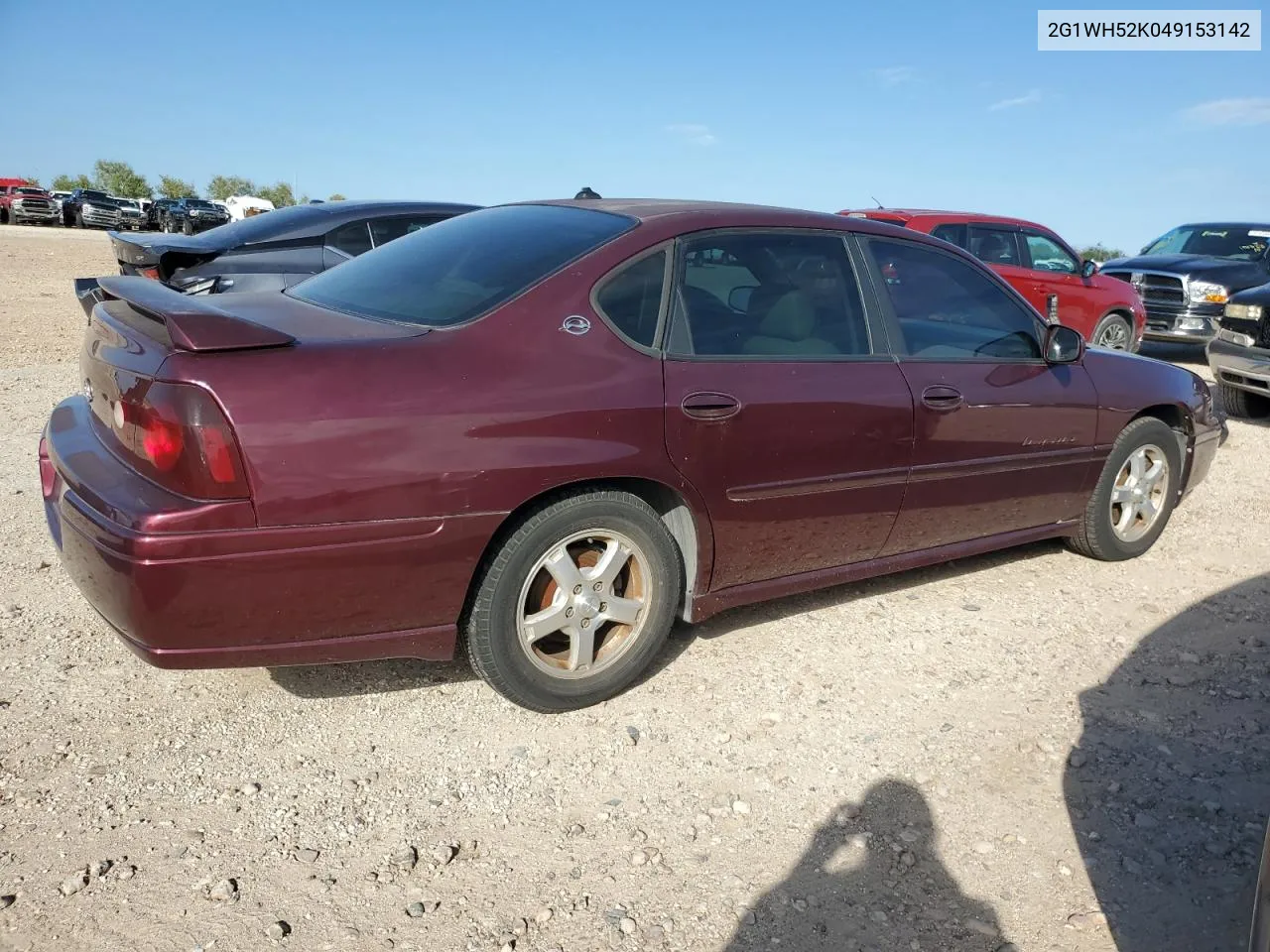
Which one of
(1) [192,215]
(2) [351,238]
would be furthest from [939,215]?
(1) [192,215]

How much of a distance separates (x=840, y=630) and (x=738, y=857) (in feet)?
5.07

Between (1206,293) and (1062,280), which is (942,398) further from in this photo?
(1206,293)

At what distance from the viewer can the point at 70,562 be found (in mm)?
2912

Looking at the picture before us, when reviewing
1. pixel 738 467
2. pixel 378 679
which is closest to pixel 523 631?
pixel 378 679

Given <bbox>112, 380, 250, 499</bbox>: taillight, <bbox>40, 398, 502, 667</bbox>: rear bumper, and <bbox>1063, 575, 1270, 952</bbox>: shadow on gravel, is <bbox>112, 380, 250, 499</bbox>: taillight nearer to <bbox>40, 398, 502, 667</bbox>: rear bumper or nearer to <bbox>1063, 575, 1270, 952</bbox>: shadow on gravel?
<bbox>40, 398, 502, 667</bbox>: rear bumper

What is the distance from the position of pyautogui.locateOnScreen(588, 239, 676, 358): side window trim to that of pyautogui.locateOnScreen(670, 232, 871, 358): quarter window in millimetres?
48

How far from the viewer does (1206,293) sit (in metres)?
12.2

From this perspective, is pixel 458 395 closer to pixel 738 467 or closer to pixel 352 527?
pixel 352 527

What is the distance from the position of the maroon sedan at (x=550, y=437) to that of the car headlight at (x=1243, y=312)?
4.93 m

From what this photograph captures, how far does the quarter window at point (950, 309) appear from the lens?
4.03m

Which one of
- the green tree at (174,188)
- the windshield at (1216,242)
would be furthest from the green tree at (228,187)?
the windshield at (1216,242)

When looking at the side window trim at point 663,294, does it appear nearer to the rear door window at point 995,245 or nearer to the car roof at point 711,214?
the car roof at point 711,214

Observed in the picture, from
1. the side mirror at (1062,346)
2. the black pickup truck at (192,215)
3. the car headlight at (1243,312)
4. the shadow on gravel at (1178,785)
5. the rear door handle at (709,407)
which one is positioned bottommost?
the shadow on gravel at (1178,785)

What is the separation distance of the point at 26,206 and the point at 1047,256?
41059 mm
